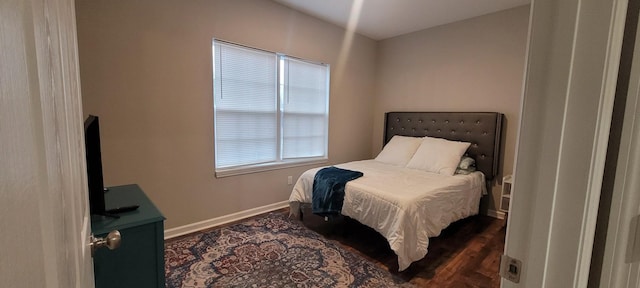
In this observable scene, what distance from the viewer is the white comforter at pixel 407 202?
197 cm

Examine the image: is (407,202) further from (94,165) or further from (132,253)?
(94,165)

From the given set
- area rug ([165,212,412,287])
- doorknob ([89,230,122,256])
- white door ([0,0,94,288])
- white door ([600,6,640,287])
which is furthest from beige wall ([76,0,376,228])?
white door ([600,6,640,287])

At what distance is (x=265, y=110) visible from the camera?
124 inches

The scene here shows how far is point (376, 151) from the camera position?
4.47m

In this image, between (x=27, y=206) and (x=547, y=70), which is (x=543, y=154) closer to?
(x=547, y=70)

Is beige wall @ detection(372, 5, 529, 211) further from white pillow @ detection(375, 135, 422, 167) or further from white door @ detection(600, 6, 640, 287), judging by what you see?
white door @ detection(600, 6, 640, 287)

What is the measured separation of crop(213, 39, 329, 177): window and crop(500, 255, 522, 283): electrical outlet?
2.63 m

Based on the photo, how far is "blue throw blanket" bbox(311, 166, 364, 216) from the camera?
8.02 feet

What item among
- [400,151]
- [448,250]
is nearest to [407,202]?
[448,250]

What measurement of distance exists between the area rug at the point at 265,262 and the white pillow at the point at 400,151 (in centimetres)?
150

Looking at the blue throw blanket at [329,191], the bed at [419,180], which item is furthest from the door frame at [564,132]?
the blue throw blanket at [329,191]

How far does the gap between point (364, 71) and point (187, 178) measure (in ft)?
9.62

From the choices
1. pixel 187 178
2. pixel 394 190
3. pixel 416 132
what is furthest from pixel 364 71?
pixel 187 178

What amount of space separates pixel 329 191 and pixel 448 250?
1.20m
